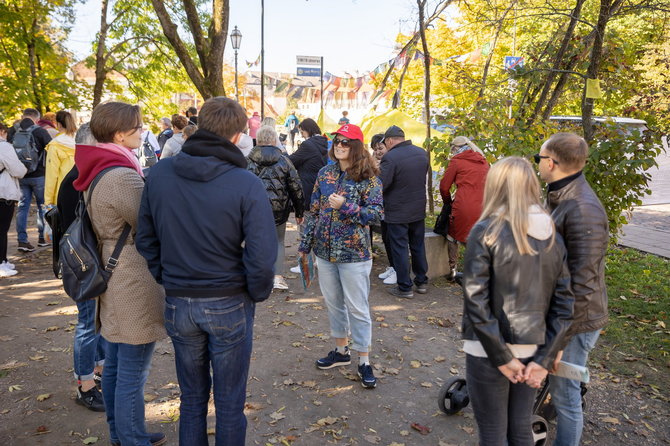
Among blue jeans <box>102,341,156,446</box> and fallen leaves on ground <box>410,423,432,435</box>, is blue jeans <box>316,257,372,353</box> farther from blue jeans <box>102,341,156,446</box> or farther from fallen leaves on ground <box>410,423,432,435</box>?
blue jeans <box>102,341,156,446</box>

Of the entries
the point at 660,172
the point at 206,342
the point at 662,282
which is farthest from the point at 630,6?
the point at 660,172

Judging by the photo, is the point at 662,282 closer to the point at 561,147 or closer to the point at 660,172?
the point at 561,147

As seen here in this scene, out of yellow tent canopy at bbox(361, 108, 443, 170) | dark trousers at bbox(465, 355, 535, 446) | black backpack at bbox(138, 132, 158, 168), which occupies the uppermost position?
yellow tent canopy at bbox(361, 108, 443, 170)

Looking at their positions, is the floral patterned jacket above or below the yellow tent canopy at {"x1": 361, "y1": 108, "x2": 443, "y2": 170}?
below

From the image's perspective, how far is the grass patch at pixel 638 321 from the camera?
4.54m

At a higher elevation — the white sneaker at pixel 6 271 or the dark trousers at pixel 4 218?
the dark trousers at pixel 4 218

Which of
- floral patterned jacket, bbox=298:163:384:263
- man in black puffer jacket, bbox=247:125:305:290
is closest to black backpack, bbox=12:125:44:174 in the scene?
man in black puffer jacket, bbox=247:125:305:290

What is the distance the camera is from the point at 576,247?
8.64ft

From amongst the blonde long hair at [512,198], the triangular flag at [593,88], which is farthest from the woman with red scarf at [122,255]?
the triangular flag at [593,88]

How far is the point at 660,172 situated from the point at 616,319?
17.8m

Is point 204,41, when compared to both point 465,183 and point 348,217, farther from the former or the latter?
point 348,217

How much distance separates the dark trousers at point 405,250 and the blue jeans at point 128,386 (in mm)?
3893

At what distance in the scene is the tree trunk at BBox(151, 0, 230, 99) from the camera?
9312mm

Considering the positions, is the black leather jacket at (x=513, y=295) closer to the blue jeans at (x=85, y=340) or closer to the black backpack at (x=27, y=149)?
the blue jeans at (x=85, y=340)
